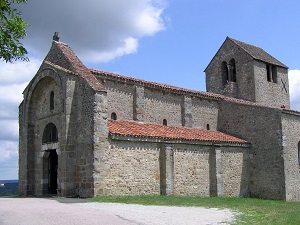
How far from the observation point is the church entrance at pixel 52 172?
22.3 m

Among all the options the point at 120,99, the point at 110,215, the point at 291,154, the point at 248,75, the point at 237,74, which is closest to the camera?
the point at 110,215

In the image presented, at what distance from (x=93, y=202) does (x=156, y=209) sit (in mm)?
3257

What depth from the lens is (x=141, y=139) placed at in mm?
19875

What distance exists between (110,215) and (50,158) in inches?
437

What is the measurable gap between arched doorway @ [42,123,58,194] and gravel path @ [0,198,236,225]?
7.39 meters

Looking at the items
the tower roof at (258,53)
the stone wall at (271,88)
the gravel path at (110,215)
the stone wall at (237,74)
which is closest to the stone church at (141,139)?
the gravel path at (110,215)

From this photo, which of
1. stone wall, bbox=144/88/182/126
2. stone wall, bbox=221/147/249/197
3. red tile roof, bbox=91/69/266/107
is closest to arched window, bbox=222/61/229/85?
red tile roof, bbox=91/69/266/107

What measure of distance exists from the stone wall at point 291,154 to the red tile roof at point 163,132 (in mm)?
2713

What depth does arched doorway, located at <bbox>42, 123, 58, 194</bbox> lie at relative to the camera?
21594mm

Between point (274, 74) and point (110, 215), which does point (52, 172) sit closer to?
point (110, 215)

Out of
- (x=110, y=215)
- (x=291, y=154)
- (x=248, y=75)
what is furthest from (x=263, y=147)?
(x=110, y=215)

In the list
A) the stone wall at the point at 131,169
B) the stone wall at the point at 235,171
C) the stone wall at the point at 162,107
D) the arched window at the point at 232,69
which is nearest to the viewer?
the stone wall at the point at 131,169

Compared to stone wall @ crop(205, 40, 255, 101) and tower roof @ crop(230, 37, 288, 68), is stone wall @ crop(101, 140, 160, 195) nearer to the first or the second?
stone wall @ crop(205, 40, 255, 101)

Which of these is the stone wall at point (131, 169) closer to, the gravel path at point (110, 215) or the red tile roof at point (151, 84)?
the gravel path at point (110, 215)
